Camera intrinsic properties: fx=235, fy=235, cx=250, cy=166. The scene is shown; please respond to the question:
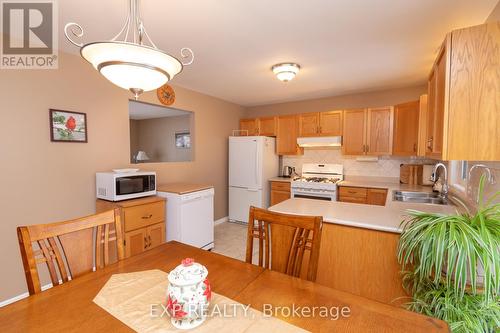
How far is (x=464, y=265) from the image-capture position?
3.14 ft

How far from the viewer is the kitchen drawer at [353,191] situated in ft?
11.2

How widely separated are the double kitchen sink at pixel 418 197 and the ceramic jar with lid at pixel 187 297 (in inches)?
104

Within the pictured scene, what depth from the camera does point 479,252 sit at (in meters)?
0.94

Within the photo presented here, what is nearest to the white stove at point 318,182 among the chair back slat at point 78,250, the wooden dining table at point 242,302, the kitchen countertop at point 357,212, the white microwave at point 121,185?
the kitchen countertop at point 357,212

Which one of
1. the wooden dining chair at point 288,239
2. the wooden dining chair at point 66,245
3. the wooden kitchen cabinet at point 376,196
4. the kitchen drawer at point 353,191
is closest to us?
A: the wooden dining chair at point 66,245

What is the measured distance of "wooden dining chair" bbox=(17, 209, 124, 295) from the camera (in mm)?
1045

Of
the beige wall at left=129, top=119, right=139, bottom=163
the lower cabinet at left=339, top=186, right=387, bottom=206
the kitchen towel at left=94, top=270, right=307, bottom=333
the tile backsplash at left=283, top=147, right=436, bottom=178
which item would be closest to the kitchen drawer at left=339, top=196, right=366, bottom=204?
the lower cabinet at left=339, top=186, right=387, bottom=206

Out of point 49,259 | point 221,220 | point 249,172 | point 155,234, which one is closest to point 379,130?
point 249,172

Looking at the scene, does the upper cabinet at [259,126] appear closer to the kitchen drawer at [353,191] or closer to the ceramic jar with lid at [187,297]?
the kitchen drawer at [353,191]

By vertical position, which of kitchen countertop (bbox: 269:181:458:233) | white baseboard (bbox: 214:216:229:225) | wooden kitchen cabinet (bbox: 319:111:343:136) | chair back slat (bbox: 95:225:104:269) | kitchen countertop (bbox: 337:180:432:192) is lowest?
white baseboard (bbox: 214:216:229:225)

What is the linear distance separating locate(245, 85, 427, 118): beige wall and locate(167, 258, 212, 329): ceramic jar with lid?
3.95 m

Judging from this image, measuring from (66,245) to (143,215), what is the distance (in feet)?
4.36

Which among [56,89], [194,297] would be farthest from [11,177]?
[194,297]

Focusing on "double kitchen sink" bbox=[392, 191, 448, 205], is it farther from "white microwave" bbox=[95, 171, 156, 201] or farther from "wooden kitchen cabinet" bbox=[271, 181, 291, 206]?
"white microwave" bbox=[95, 171, 156, 201]
